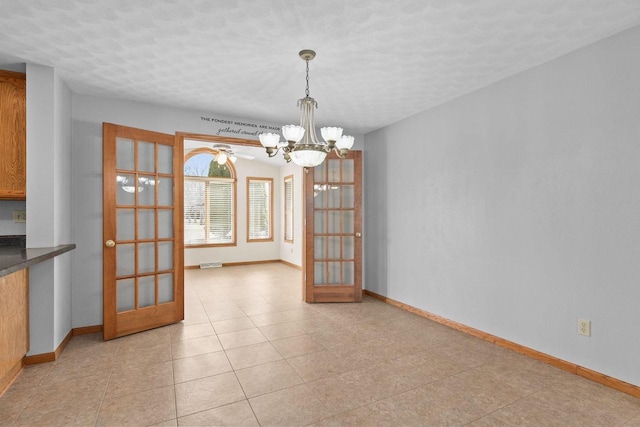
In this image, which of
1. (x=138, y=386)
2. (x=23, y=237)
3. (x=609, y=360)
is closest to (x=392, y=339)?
(x=609, y=360)

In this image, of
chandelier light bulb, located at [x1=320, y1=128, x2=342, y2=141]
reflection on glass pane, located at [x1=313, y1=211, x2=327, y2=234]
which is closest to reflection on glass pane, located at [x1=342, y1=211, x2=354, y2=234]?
reflection on glass pane, located at [x1=313, y1=211, x2=327, y2=234]

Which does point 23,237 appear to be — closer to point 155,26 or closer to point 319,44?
point 155,26

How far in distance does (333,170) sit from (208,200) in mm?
4176

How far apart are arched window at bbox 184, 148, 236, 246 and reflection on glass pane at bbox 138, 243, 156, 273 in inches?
160

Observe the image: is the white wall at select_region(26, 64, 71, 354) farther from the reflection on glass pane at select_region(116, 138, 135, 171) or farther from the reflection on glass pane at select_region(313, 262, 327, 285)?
the reflection on glass pane at select_region(313, 262, 327, 285)

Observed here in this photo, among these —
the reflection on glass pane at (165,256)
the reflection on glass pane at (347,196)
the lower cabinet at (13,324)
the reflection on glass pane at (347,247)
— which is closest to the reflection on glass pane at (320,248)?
the reflection on glass pane at (347,247)

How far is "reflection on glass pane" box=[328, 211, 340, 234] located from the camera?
5.08m

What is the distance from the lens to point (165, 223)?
4.00 meters

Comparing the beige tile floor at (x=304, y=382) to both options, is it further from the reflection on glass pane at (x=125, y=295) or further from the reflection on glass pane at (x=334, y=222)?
the reflection on glass pane at (x=334, y=222)

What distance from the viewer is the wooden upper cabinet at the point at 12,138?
2963 millimetres

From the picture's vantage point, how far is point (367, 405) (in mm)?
2260

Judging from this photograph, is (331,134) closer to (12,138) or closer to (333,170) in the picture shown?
(333,170)

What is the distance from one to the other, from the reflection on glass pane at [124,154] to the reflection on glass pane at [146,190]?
17cm

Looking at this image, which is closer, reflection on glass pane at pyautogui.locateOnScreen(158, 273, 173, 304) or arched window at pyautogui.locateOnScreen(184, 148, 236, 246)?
reflection on glass pane at pyautogui.locateOnScreen(158, 273, 173, 304)
